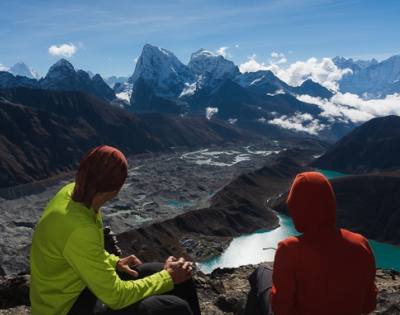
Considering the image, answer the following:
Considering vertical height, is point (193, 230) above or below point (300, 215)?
below

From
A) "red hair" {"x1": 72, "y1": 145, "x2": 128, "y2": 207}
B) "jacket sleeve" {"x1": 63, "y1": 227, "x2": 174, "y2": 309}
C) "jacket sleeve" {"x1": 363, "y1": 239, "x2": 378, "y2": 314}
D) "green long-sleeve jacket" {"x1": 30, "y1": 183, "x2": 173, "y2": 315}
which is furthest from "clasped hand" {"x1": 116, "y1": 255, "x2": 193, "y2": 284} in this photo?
"jacket sleeve" {"x1": 363, "y1": 239, "x2": 378, "y2": 314}

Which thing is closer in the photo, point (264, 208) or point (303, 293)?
point (303, 293)

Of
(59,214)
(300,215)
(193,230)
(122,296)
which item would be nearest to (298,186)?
(300,215)

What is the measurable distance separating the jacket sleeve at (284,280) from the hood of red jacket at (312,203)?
0.40 metres

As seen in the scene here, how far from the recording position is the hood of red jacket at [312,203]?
21.0 ft

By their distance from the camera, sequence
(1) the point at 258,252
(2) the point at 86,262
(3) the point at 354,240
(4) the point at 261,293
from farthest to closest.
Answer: (1) the point at 258,252
(4) the point at 261,293
(3) the point at 354,240
(2) the point at 86,262

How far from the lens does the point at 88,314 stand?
6.86 m

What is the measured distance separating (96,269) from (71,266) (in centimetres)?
38

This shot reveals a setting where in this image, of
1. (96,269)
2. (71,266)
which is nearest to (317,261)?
(96,269)

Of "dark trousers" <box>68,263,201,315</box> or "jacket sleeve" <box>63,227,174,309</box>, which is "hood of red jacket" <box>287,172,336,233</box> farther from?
"jacket sleeve" <box>63,227,174,309</box>

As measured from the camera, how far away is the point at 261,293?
26.4 ft

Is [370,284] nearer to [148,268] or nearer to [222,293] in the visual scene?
[148,268]

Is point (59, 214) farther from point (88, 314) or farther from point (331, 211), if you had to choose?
point (331, 211)

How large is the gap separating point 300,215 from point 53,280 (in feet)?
11.2
